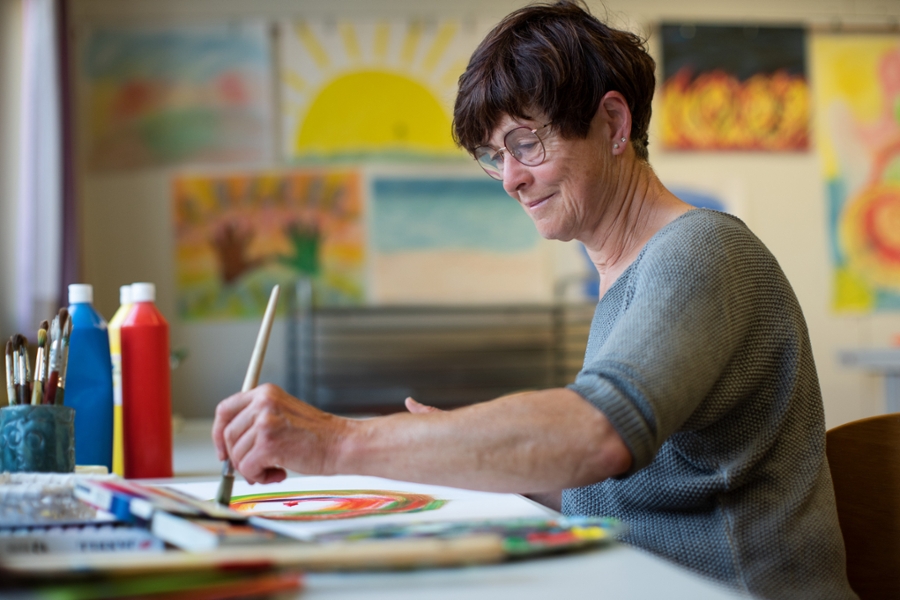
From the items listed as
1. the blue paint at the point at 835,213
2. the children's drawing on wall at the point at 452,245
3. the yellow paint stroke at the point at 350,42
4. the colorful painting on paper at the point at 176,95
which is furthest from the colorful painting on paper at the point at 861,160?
the colorful painting on paper at the point at 176,95

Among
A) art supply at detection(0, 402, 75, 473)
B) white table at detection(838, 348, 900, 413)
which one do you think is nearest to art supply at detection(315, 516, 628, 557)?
art supply at detection(0, 402, 75, 473)

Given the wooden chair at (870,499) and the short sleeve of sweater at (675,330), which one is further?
the wooden chair at (870,499)

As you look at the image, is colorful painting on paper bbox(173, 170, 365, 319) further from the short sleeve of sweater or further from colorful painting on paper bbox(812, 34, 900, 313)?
the short sleeve of sweater

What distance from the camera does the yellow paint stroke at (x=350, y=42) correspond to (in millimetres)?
4168

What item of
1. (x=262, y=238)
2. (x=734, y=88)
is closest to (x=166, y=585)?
(x=262, y=238)

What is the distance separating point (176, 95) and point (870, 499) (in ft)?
12.1

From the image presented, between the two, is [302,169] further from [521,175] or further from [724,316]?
[724,316]

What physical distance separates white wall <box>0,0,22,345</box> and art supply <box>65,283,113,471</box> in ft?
7.12

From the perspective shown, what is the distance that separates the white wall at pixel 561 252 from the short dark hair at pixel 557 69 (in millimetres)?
3015

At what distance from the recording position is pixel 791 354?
925 mm

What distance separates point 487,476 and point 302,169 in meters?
3.51

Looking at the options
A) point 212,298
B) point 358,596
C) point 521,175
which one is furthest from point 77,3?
point 358,596

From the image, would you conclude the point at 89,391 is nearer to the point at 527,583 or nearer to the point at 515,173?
the point at 515,173

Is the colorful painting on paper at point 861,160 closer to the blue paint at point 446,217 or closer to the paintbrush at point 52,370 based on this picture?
the blue paint at point 446,217
